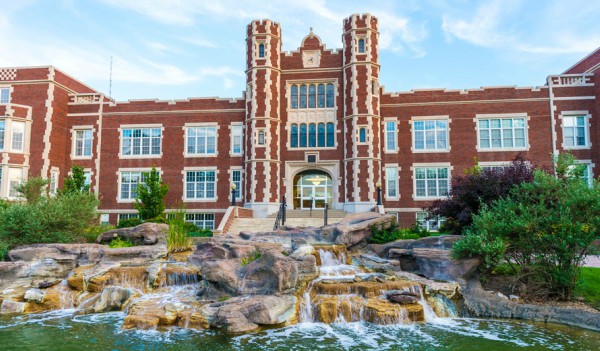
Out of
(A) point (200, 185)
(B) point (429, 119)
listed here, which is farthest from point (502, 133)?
(A) point (200, 185)

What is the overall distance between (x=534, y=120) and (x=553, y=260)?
1882 centimetres

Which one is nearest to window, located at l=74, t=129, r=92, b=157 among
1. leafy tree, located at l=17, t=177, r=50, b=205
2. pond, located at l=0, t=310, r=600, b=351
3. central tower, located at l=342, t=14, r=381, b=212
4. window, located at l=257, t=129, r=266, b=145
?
leafy tree, located at l=17, t=177, r=50, b=205

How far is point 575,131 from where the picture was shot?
28344mm

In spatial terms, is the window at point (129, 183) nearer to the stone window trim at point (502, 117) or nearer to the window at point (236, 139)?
the window at point (236, 139)

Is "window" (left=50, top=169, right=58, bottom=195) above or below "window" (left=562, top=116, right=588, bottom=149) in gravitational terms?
below

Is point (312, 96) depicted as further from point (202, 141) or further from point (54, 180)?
point (54, 180)

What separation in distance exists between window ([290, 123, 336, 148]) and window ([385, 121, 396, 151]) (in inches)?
145

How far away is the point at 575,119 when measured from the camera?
28484mm

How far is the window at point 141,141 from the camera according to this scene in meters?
31.9

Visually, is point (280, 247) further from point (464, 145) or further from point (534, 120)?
point (534, 120)

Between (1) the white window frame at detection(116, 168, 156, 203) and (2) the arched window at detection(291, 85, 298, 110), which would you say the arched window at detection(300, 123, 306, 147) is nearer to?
(2) the arched window at detection(291, 85, 298, 110)

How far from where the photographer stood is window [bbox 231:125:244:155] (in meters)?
31.1

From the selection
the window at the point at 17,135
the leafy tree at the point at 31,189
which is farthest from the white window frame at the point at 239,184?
the window at the point at 17,135

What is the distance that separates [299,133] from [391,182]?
23.2ft
